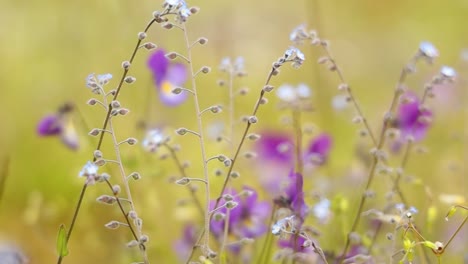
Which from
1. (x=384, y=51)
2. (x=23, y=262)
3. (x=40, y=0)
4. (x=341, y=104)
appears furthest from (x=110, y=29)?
(x=23, y=262)

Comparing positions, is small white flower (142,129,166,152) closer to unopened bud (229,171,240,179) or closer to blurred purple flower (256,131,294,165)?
unopened bud (229,171,240,179)

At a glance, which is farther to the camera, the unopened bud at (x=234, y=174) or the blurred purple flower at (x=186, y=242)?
the blurred purple flower at (x=186, y=242)

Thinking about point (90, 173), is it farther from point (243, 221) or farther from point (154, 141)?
point (243, 221)

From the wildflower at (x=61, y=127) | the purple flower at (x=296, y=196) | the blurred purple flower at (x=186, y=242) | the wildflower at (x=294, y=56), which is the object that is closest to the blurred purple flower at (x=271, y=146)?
the blurred purple flower at (x=186, y=242)

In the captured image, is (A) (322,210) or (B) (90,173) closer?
(B) (90,173)

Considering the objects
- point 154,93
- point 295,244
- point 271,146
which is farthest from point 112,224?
point 154,93

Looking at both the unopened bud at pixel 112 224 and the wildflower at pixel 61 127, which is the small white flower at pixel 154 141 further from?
the wildflower at pixel 61 127

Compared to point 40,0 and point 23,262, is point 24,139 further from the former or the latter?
point 23,262
